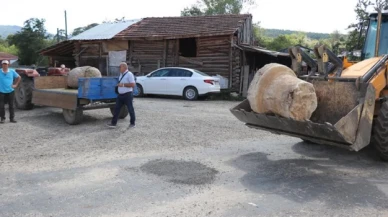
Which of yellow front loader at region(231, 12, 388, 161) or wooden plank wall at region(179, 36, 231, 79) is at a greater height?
wooden plank wall at region(179, 36, 231, 79)

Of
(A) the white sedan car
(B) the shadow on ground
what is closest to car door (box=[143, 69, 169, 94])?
(A) the white sedan car

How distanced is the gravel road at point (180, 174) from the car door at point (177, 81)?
7.88 m

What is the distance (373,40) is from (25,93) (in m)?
9.94

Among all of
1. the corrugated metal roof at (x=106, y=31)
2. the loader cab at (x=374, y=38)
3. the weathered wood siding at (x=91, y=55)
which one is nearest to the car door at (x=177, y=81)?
the corrugated metal roof at (x=106, y=31)

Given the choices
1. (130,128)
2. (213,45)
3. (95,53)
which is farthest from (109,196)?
(95,53)

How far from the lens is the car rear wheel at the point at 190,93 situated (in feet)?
55.8

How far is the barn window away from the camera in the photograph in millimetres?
21483

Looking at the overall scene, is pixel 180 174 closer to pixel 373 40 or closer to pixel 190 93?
pixel 373 40

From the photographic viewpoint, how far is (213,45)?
2000cm

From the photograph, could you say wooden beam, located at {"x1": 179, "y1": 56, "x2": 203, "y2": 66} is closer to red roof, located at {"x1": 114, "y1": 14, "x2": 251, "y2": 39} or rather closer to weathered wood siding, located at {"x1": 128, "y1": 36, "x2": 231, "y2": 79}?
weathered wood siding, located at {"x1": 128, "y1": 36, "x2": 231, "y2": 79}

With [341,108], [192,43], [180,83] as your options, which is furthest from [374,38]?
[192,43]

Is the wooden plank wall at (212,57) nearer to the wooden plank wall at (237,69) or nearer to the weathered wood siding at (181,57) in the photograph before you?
the weathered wood siding at (181,57)

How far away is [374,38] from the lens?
806 centimetres

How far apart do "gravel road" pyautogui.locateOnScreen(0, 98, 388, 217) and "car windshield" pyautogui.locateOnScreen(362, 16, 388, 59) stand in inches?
83.0
